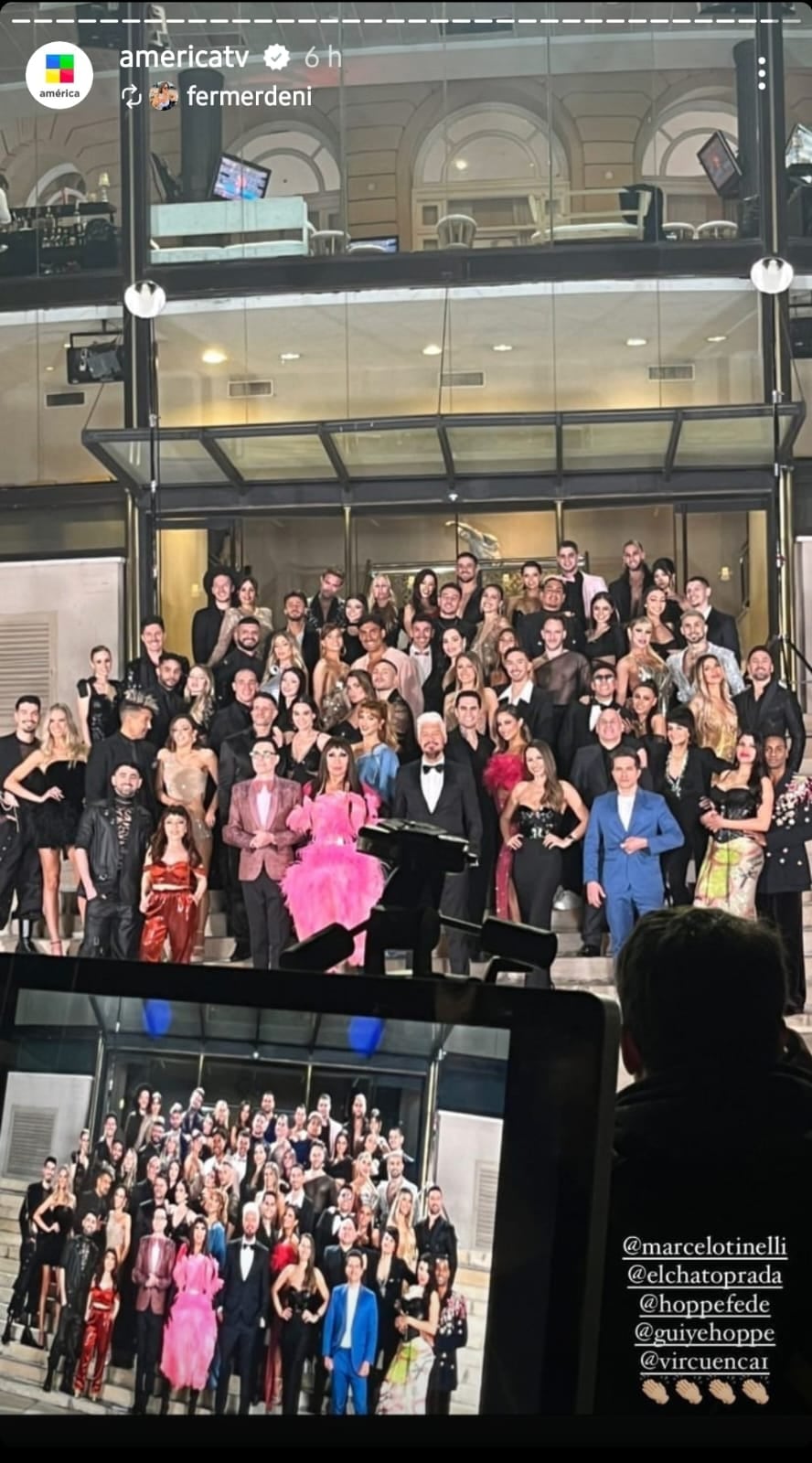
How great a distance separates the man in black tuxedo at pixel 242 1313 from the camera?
74 cm

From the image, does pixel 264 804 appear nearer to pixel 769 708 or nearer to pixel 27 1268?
pixel 769 708

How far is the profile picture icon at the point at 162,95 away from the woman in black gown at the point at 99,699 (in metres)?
2.64

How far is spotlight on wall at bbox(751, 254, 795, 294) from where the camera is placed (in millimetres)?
5426

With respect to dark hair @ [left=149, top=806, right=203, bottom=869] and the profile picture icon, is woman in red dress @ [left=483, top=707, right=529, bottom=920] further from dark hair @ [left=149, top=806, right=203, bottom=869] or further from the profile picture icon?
the profile picture icon

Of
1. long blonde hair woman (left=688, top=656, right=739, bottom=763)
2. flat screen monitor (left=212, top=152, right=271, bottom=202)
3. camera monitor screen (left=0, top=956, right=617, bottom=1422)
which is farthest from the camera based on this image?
long blonde hair woman (left=688, top=656, right=739, bottom=763)

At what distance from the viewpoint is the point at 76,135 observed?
4.06 m

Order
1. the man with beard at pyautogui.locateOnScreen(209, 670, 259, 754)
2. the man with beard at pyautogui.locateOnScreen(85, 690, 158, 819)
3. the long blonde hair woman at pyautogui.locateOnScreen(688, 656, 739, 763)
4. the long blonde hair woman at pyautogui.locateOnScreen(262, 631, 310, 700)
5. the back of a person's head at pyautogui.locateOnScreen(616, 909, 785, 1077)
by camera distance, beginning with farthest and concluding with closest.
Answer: the long blonde hair woman at pyautogui.locateOnScreen(262, 631, 310, 700) → the man with beard at pyautogui.locateOnScreen(209, 670, 259, 754) → the man with beard at pyautogui.locateOnScreen(85, 690, 158, 819) → the long blonde hair woman at pyautogui.locateOnScreen(688, 656, 739, 763) → the back of a person's head at pyautogui.locateOnScreen(616, 909, 785, 1077)

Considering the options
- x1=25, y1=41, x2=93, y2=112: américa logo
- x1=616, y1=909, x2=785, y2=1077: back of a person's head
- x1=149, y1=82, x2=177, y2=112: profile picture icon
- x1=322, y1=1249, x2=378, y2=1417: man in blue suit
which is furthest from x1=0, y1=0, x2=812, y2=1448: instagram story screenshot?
x1=322, y1=1249, x2=378, y2=1417: man in blue suit

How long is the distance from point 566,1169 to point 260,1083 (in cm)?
16

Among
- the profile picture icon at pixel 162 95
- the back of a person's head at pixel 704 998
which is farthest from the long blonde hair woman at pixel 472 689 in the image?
the back of a person's head at pixel 704 998

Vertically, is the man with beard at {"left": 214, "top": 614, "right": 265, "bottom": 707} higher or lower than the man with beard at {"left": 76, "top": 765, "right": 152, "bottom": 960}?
Answer: higher


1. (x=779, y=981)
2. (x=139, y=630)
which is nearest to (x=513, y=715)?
(x=139, y=630)

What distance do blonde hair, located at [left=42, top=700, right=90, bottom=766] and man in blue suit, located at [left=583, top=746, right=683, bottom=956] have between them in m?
1.77

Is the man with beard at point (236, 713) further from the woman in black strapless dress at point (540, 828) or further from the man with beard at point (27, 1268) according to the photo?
the man with beard at point (27, 1268)
